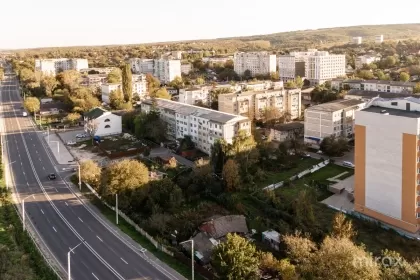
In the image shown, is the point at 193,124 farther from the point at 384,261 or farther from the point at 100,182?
the point at 384,261

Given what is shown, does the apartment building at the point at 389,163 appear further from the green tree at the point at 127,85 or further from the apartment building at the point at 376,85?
the green tree at the point at 127,85

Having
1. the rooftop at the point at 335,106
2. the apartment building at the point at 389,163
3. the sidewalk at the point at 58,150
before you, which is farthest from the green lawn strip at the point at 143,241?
the rooftop at the point at 335,106

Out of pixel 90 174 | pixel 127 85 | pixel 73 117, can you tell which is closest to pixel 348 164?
pixel 90 174

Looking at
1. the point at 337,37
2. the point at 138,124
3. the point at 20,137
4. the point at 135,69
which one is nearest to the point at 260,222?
the point at 138,124

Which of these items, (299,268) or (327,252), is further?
(299,268)

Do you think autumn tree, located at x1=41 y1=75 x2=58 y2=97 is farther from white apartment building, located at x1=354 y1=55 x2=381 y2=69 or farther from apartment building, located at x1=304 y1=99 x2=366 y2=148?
white apartment building, located at x1=354 y1=55 x2=381 y2=69

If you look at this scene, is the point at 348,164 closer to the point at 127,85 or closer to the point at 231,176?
the point at 231,176
